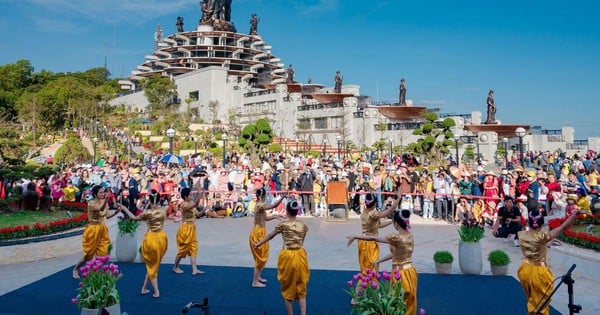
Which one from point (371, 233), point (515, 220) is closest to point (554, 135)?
point (515, 220)

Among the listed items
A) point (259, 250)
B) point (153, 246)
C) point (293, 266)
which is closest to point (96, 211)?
point (153, 246)

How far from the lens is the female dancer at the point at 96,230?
877cm

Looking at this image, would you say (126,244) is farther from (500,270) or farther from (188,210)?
(500,270)

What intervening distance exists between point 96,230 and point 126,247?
1330 millimetres

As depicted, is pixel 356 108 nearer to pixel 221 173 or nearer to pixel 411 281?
pixel 221 173

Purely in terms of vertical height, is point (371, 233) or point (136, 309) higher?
point (371, 233)

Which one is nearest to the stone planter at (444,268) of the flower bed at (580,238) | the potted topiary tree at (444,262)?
the potted topiary tree at (444,262)

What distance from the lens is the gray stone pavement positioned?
8734 millimetres

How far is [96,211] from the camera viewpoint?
29.0ft

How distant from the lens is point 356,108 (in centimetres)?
4453

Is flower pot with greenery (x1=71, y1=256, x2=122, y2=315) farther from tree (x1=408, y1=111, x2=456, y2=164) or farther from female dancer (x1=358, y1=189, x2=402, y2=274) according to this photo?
tree (x1=408, y1=111, x2=456, y2=164)

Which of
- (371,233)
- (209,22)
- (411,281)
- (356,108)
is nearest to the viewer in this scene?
(411,281)

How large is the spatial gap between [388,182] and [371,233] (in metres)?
9.76

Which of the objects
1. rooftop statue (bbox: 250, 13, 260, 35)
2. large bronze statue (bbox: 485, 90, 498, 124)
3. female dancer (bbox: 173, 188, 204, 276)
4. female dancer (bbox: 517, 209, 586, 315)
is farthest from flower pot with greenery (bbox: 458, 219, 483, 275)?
rooftop statue (bbox: 250, 13, 260, 35)
